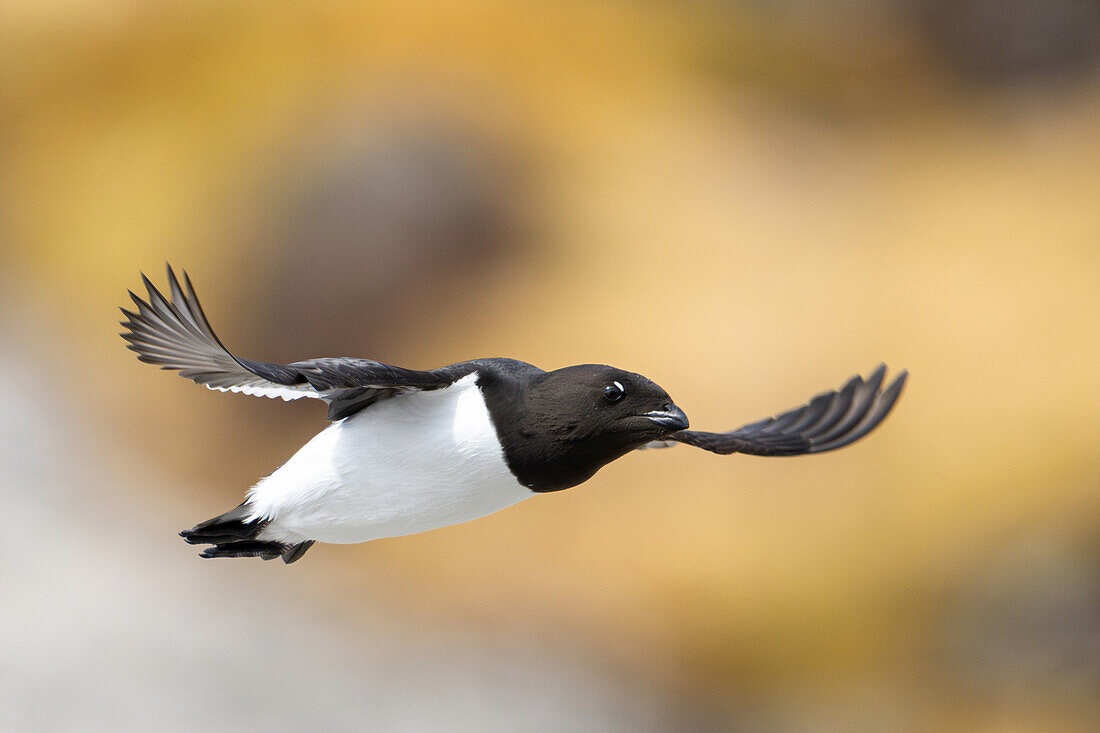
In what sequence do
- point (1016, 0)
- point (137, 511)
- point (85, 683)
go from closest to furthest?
point (85, 683), point (137, 511), point (1016, 0)

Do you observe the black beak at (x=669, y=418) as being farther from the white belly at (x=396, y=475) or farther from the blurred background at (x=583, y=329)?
the blurred background at (x=583, y=329)

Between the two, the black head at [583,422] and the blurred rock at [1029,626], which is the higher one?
the blurred rock at [1029,626]

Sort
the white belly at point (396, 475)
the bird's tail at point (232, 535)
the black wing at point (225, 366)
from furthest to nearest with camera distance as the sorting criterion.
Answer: the bird's tail at point (232, 535), the white belly at point (396, 475), the black wing at point (225, 366)

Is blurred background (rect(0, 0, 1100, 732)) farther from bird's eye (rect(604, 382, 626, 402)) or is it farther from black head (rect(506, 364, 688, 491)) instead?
bird's eye (rect(604, 382, 626, 402))

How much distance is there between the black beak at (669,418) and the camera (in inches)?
116

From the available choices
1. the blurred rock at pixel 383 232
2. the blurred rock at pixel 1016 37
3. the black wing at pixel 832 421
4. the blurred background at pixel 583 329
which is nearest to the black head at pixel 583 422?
the black wing at pixel 832 421

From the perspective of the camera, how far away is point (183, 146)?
1098 cm

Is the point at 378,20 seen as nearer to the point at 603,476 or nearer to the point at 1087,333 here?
the point at 603,476

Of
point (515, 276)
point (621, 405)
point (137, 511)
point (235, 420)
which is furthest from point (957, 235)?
point (621, 405)

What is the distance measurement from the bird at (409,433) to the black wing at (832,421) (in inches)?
17.4

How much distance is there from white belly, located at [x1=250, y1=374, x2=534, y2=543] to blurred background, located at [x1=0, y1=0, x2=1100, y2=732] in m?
6.08

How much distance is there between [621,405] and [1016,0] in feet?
35.6

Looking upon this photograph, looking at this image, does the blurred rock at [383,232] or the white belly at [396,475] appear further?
the blurred rock at [383,232]

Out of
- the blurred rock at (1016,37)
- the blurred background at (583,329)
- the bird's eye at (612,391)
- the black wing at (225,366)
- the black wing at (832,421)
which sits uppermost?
the blurred rock at (1016,37)
